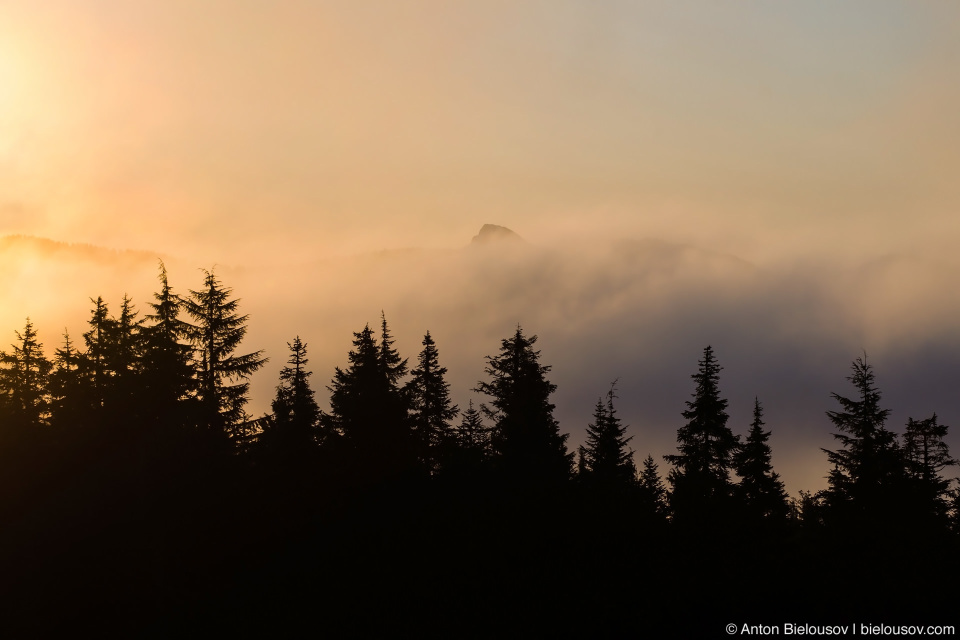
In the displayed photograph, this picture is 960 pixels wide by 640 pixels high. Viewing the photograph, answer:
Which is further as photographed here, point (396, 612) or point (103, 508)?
point (103, 508)

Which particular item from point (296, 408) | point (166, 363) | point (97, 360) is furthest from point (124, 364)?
point (296, 408)

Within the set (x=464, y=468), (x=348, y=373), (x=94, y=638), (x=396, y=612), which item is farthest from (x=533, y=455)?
(x=94, y=638)

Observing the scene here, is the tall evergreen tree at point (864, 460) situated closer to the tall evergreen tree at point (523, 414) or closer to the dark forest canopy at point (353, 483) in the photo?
the dark forest canopy at point (353, 483)

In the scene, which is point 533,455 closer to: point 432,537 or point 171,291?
point 432,537

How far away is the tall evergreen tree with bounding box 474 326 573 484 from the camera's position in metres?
39.4

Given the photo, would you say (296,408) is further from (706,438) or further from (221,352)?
(706,438)

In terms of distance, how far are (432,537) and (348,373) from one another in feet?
60.9

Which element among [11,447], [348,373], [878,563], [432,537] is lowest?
[878,563]

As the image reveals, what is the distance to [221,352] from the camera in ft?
142

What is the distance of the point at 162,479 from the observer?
2812cm

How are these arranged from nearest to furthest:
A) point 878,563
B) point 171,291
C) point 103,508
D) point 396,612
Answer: point 396,612
point 103,508
point 878,563
point 171,291

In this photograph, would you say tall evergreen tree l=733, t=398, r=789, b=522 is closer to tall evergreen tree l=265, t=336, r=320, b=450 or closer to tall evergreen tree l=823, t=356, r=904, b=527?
tall evergreen tree l=823, t=356, r=904, b=527

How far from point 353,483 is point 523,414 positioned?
15.8 m

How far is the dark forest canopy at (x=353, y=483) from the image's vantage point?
26531mm
